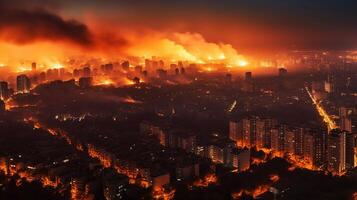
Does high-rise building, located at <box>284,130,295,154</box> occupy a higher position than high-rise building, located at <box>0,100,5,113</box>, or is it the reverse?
high-rise building, located at <box>0,100,5,113</box>

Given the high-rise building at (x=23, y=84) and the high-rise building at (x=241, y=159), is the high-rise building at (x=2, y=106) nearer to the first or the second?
the high-rise building at (x=23, y=84)

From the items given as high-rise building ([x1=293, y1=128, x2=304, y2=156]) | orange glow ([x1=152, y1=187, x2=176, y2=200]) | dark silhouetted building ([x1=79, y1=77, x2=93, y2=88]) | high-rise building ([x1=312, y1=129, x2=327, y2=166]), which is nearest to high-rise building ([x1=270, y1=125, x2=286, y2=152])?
high-rise building ([x1=293, y1=128, x2=304, y2=156])

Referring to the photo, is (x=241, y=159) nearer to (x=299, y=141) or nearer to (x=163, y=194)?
(x=299, y=141)

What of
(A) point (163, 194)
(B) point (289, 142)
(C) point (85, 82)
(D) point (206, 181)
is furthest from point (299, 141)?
(C) point (85, 82)

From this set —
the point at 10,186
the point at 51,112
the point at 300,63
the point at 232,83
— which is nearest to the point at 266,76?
the point at 232,83

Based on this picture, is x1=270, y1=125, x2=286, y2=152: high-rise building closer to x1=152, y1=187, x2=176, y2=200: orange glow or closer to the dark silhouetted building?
x1=152, y1=187, x2=176, y2=200: orange glow

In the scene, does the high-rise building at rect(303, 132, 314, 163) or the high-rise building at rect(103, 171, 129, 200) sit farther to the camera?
the high-rise building at rect(303, 132, 314, 163)

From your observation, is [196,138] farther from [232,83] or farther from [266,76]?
[266,76]

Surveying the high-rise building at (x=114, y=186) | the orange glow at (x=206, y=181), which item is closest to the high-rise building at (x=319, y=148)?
the orange glow at (x=206, y=181)
